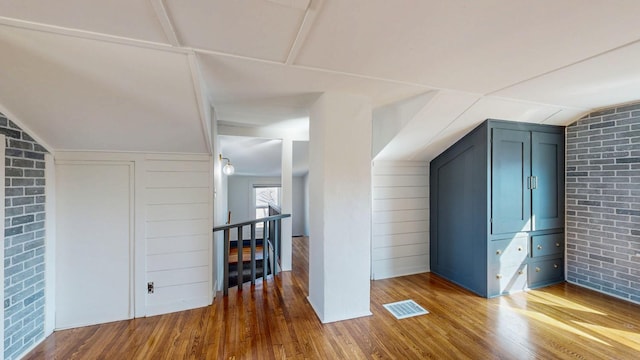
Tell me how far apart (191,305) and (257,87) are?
2.29 metres

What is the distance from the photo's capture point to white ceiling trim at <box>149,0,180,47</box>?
1.13 metres

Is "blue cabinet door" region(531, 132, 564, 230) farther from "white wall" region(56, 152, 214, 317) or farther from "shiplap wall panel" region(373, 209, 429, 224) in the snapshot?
"white wall" region(56, 152, 214, 317)

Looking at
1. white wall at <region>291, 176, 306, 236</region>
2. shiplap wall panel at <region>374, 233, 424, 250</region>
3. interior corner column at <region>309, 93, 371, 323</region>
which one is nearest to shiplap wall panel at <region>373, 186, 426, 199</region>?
shiplap wall panel at <region>374, 233, 424, 250</region>

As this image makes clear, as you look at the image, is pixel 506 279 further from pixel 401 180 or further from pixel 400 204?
pixel 401 180

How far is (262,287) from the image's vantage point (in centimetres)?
312

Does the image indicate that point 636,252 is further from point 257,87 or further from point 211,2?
point 211,2

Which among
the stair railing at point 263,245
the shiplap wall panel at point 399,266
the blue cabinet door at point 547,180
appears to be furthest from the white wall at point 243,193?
the blue cabinet door at point 547,180

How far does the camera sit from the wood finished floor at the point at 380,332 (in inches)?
75.3

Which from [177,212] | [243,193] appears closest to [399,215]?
[177,212]

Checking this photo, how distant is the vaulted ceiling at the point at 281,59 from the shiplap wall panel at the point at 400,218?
A: 104cm

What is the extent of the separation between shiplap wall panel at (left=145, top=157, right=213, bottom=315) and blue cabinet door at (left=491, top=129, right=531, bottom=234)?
3196 mm

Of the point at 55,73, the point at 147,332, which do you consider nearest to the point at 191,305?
the point at 147,332

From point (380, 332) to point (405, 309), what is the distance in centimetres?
53

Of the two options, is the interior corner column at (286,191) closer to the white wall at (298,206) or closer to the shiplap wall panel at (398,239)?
the shiplap wall panel at (398,239)
